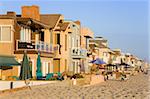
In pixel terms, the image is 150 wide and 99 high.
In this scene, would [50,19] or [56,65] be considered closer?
[56,65]

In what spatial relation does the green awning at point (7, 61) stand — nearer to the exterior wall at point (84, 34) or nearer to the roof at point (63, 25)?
the roof at point (63, 25)

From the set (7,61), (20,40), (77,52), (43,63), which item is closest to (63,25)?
(77,52)

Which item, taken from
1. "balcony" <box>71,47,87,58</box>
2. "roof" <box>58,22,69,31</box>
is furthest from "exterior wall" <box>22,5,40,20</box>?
"balcony" <box>71,47,87,58</box>

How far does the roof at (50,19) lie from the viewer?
3952cm

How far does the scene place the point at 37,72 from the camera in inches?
1199

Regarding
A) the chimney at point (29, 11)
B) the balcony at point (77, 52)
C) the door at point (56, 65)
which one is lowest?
the door at point (56, 65)

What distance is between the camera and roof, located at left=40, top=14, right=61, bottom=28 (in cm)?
3952

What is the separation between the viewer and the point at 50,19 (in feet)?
132

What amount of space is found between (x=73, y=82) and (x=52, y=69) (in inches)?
357

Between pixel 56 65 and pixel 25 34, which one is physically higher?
pixel 25 34

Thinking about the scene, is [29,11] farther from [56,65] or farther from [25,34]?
[56,65]

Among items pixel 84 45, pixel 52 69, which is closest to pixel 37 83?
pixel 52 69

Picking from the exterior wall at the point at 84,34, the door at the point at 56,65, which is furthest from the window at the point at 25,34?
the exterior wall at the point at 84,34

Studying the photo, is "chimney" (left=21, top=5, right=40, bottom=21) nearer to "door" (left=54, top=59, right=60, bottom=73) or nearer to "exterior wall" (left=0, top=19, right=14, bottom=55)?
"door" (left=54, top=59, right=60, bottom=73)
